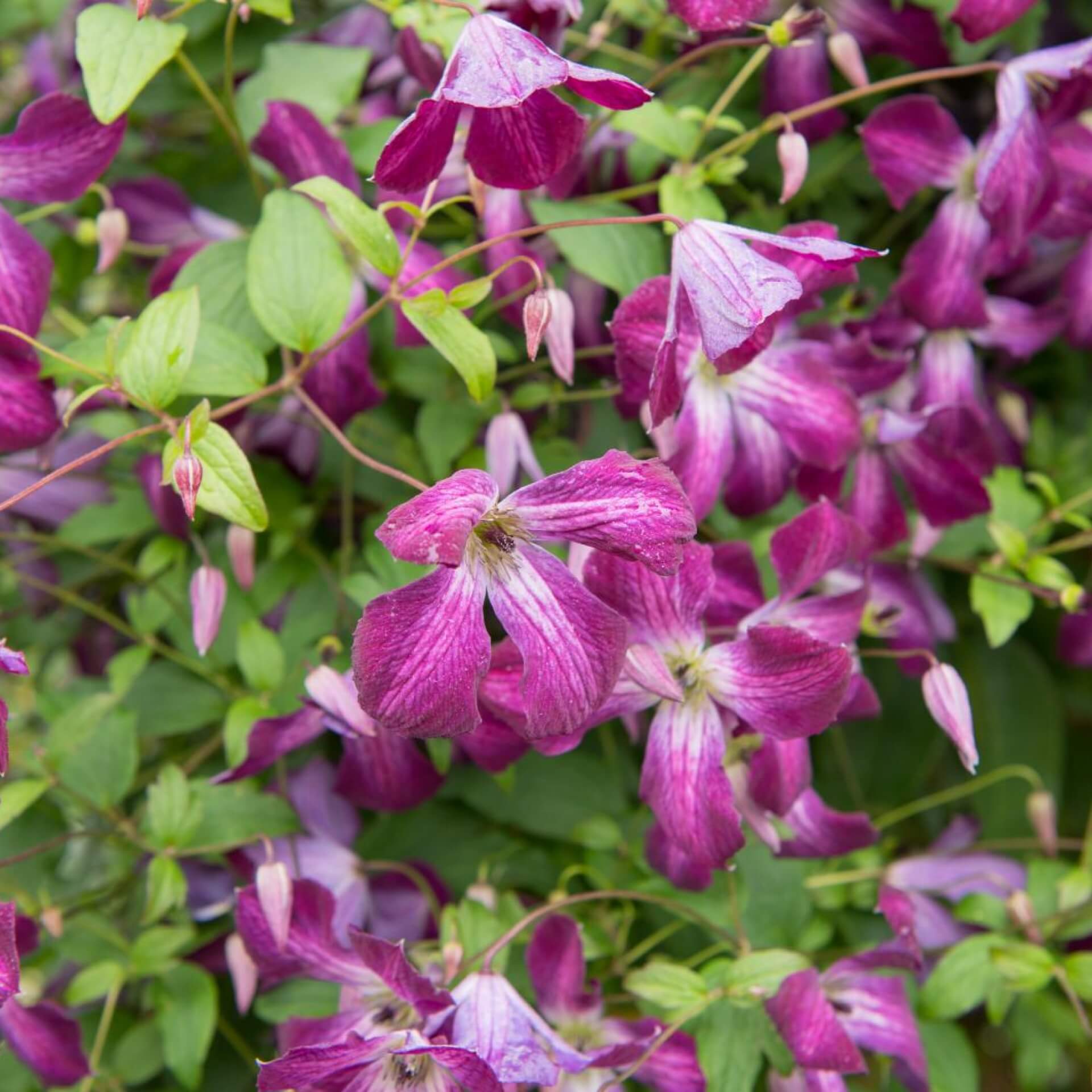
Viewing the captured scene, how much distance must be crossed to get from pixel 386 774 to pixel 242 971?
5.3 inches

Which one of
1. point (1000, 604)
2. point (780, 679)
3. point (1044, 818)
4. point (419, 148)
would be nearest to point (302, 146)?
point (419, 148)

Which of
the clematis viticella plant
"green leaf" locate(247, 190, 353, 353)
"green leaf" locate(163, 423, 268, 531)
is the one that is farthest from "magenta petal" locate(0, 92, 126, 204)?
"green leaf" locate(163, 423, 268, 531)

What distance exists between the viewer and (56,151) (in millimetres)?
671

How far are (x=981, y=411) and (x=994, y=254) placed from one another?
0.11m

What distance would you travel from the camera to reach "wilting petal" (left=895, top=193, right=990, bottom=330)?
0.76 m

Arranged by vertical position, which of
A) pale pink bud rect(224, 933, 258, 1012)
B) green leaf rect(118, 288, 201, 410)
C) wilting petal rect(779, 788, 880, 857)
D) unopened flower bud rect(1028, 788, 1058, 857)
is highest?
green leaf rect(118, 288, 201, 410)

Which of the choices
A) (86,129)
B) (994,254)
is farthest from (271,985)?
(994,254)

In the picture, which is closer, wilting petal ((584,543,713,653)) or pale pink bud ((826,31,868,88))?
wilting petal ((584,543,713,653))

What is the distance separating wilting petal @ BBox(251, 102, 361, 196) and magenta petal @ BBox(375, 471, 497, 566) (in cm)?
28

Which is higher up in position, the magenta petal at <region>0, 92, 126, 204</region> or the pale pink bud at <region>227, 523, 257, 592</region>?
the magenta petal at <region>0, 92, 126, 204</region>

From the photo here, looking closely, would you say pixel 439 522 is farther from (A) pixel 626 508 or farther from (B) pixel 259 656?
(B) pixel 259 656

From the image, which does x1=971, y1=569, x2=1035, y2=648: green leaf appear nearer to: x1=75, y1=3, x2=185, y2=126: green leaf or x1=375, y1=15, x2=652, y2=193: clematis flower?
x1=375, y1=15, x2=652, y2=193: clematis flower

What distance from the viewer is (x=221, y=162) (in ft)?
2.92

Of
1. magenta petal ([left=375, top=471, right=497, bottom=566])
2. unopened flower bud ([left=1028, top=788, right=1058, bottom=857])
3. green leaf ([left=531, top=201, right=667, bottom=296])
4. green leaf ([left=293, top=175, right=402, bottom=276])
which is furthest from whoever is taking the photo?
unopened flower bud ([left=1028, top=788, right=1058, bottom=857])
